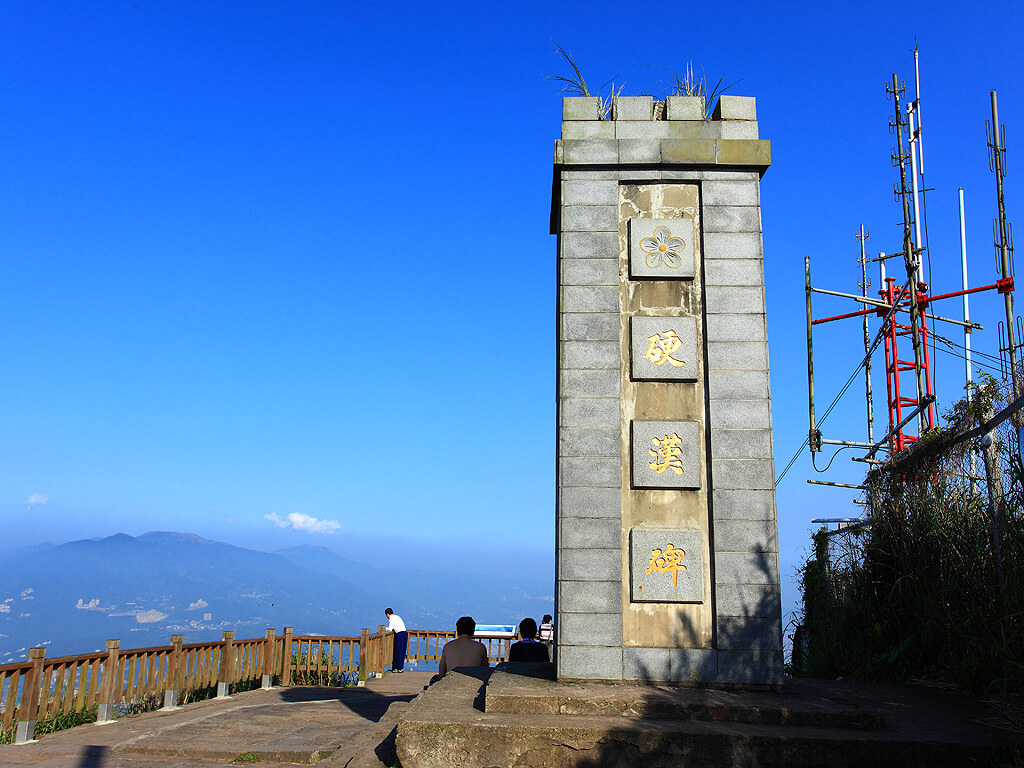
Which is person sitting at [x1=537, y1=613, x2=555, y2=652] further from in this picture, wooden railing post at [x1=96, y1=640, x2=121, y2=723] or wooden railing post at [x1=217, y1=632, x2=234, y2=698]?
wooden railing post at [x1=96, y1=640, x2=121, y2=723]

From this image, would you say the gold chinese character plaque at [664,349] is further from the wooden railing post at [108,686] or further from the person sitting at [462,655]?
the wooden railing post at [108,686]

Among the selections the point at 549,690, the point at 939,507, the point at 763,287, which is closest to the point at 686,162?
the point at 763,287


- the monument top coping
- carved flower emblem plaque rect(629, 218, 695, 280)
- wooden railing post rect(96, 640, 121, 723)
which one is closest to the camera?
carved flower emblem plaque rect(629, 218, 695, 280)

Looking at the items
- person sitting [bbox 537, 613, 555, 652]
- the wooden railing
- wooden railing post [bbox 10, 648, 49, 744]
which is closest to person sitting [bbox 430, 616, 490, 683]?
wooden railing post [bbox 10, 648, 49, 744]

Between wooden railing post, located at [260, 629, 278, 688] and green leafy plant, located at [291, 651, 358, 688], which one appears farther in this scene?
green leafy plant, located at [291, 651, 358, 688]

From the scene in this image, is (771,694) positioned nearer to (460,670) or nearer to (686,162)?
(460,670)

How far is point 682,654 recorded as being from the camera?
5.44 meters

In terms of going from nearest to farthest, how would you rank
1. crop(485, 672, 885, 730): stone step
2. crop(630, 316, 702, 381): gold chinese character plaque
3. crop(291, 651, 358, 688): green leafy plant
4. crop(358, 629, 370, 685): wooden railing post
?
crop(485, 672, 885, 730): stone step → crop(630, 316, 702, 381): gold chinese character plaque → crop(291, 651, 358, 688): green leafy plant → crop(358, 629, 370, 685): wooden railing post

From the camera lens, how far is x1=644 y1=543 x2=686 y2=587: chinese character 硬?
559cm

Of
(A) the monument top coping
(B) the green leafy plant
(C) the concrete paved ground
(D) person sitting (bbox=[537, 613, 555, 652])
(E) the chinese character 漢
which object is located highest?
(A) the monument top coping

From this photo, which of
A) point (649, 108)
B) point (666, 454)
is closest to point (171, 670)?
point (666, 454)

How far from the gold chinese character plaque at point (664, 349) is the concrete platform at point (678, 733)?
2294mm

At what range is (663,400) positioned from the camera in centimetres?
591

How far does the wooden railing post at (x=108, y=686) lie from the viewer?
30.1ft
